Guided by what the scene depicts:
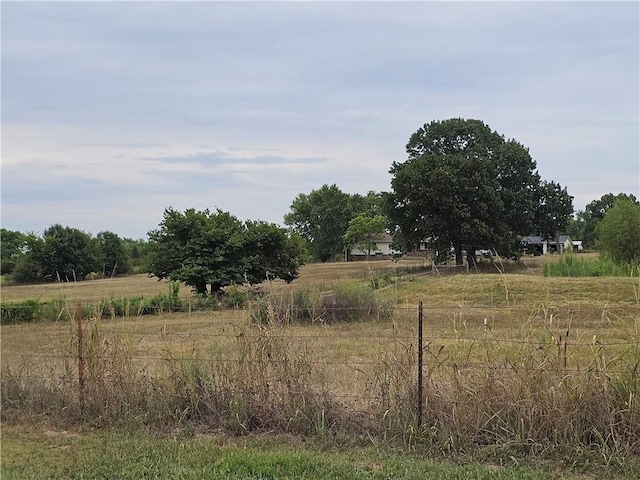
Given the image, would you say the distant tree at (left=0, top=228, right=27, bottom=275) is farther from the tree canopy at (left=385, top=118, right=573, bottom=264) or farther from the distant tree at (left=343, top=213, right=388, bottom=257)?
the distant tree at (left=343, top=213, right=388, bottom=257)

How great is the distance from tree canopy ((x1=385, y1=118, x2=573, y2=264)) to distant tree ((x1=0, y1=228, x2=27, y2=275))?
28089 mm

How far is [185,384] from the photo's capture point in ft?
19.1

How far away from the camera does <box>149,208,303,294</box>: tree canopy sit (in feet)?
70.1

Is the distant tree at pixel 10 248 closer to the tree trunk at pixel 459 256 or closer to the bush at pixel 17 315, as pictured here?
the bush at pixel 17 315

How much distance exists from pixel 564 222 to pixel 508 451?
39458 millimetres

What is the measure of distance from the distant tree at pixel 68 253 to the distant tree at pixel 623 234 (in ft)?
117

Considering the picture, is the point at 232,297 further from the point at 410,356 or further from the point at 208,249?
the point at 410,356

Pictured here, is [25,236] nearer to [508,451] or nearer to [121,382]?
[121,382]

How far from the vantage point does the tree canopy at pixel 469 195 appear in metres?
35.2

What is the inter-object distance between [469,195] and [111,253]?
98.4 ft

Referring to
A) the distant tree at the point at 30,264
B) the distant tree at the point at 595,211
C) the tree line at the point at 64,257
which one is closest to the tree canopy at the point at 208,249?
the tree line at the point at 64,257

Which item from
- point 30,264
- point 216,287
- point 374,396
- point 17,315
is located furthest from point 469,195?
point 30,264

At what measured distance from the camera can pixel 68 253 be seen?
147 ft

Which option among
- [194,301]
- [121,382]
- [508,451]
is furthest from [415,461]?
[194,301]
